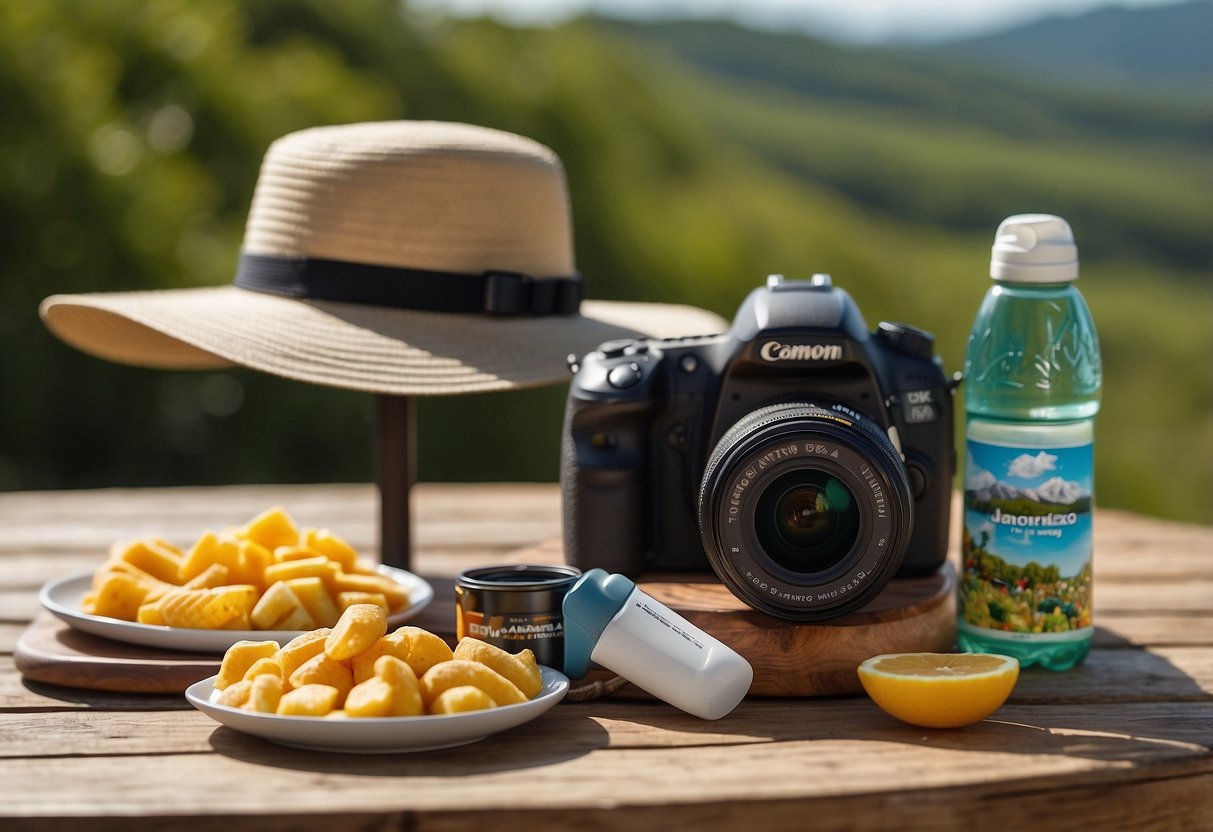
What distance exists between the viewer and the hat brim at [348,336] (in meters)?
1.39

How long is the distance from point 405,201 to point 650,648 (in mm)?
611

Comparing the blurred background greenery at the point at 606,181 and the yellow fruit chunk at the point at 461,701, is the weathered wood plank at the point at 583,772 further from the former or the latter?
the blurred background greenery at the point at 606,181

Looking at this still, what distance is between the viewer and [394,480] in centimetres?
161

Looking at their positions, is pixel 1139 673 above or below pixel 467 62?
below

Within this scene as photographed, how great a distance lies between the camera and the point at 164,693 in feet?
3.99

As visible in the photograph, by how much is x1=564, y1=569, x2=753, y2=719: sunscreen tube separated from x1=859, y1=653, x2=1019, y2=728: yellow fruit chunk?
0.36 feet

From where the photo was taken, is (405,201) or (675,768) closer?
(675,768)

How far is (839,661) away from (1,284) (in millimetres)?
2355

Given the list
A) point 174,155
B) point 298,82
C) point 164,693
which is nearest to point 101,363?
point 174,155

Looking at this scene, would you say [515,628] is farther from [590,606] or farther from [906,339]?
[906,339]

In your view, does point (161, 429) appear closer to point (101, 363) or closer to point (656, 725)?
point (101, 363)

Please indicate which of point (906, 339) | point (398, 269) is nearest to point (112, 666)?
point (398, 269)

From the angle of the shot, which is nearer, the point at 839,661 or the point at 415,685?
the point at 415,685

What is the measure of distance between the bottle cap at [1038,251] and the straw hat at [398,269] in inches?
18.3
